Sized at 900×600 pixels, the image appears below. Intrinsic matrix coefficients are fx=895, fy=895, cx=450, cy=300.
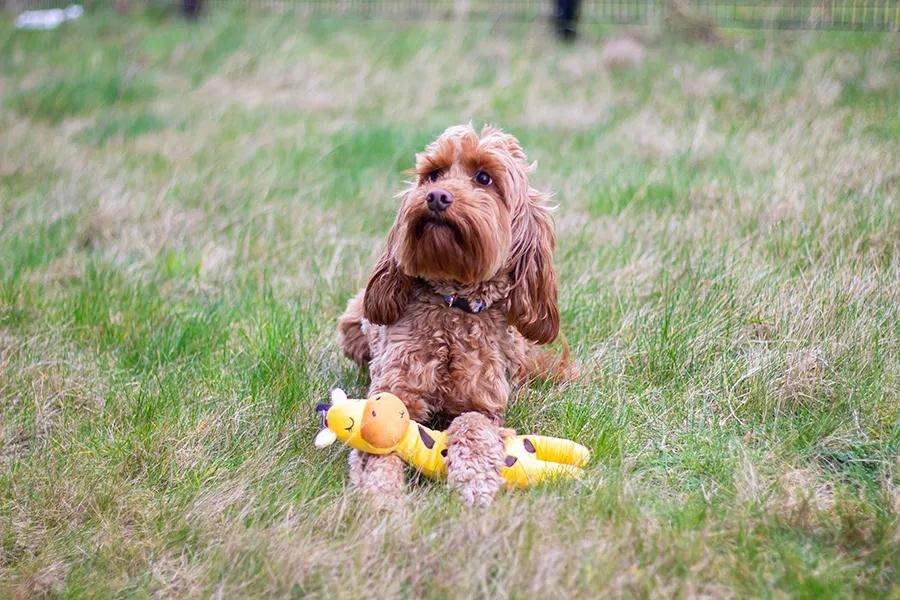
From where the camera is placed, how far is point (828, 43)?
797cm

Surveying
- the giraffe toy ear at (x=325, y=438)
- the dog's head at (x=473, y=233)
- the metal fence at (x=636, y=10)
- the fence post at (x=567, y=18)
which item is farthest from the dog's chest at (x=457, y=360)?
the metal fence at (x=636, y=10)

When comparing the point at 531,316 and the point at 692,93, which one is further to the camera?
the point at 692,93

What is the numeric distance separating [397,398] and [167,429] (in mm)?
930

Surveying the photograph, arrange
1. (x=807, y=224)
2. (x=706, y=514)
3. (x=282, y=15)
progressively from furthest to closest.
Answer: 1. (x=282, y=15)
2. (x=807, y=224)
3. (x=706, y=514)

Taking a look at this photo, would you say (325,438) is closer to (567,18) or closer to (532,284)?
(532,284)

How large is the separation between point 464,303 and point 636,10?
22.3 ft

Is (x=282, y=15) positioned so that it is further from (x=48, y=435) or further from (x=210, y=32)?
(x=48, y=435)

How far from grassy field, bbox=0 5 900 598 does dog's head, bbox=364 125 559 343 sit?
1.65 ft

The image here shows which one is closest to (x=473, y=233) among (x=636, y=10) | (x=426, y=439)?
(x=426, y=439)

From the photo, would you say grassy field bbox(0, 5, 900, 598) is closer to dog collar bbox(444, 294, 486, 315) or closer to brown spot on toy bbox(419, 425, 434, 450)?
brown spot on toy bbox(419, 425, 434, 450)

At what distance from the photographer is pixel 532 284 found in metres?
3.27

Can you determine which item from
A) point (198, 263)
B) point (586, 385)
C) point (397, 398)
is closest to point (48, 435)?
point (397, 398)

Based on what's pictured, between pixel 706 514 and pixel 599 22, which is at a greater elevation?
pixel 599 22

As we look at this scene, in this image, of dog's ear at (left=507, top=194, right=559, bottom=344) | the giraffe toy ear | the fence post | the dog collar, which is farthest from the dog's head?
the fence post
